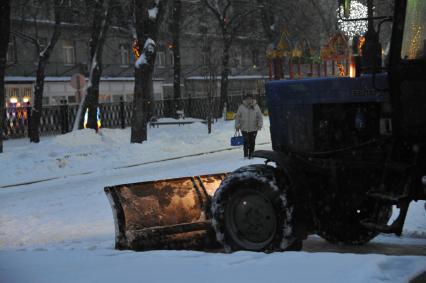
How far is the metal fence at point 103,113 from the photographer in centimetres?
2902

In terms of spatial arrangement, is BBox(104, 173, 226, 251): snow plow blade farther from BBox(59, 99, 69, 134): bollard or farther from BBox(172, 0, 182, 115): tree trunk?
BBox(172, 0, 182, 115): tree trunk

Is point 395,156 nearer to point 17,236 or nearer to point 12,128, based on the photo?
point 17,236

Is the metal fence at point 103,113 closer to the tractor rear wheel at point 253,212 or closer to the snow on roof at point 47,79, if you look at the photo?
the snow on roof at point 47,79

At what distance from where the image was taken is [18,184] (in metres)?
14.9

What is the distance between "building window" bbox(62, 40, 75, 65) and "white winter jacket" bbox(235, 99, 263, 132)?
93.0ft

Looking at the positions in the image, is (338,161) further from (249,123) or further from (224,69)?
(224,69)

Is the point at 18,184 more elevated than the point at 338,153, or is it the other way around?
the point at 338,153

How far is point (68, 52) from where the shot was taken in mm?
43906

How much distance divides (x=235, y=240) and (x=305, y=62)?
55.3ft

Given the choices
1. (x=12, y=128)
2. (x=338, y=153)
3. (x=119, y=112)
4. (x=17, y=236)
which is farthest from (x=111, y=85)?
(x=338, y=153)

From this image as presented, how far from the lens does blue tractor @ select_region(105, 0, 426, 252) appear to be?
5582mm

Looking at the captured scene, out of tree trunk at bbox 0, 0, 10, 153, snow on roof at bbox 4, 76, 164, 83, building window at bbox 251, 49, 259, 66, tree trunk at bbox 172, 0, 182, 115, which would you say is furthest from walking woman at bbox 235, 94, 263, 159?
building window at bbox 251, 49, 259, 66

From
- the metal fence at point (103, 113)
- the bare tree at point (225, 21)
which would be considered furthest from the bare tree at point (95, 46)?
the bare tree at point (225, 21)

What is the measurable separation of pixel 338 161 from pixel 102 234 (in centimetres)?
362
